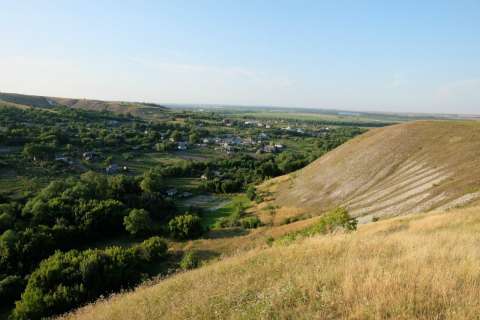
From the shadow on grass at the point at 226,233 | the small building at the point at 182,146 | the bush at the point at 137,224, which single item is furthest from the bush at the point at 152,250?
the small building at the point at 182,146

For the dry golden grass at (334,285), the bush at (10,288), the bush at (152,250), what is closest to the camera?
the dry golden grass at (334,285)

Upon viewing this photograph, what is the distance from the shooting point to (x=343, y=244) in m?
10.3

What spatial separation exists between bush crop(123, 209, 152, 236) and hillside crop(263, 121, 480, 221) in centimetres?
1842

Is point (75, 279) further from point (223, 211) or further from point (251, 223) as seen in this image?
point (223, 211)

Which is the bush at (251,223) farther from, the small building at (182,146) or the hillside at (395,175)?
the small building at (182,146)

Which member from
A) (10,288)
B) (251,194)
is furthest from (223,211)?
(10,288)

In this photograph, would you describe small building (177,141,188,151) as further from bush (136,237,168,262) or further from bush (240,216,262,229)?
bush (136,237,168,262)

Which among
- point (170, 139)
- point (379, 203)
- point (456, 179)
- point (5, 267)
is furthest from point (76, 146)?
point (456, 179)

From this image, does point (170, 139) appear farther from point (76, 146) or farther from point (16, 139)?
point (16, 139)

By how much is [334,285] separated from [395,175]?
38034 mm

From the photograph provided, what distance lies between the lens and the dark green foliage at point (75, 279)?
19.8 meters

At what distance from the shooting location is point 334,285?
689cm

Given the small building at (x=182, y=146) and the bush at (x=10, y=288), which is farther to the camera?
the small building at (x=182, y=146)

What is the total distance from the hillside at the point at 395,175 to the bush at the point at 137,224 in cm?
1842
